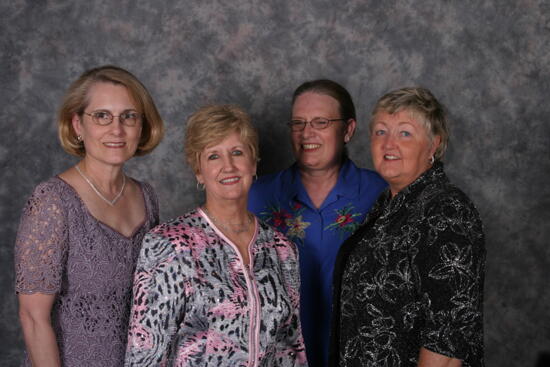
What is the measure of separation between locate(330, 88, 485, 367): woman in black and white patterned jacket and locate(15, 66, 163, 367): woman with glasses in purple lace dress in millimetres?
870

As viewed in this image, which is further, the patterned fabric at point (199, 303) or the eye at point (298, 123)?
the eye at point (298, 123)

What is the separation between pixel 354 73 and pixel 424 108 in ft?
5.08

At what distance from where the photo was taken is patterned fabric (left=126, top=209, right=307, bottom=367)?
2066 mm

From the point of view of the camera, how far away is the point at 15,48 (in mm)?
3744

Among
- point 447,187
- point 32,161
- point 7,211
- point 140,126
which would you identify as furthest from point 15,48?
point 447,187

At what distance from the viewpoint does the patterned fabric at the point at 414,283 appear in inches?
78.4

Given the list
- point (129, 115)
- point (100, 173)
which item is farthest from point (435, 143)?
point (100, 173)

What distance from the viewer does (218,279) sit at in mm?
2141

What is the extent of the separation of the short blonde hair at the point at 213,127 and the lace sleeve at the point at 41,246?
54cm

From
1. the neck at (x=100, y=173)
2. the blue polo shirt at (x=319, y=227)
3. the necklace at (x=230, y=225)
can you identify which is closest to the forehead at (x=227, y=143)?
the necklace at (x=230, y=225)

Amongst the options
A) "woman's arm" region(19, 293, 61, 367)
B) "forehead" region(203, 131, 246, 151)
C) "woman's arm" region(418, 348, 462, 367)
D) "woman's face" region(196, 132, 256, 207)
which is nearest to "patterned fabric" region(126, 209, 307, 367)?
"woman's face" region(196, 132, 256, 207)

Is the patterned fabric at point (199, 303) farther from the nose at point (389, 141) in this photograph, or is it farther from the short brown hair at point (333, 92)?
the short brown hair at point (333, 92)

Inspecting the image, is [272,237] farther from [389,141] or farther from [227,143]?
[389,141]

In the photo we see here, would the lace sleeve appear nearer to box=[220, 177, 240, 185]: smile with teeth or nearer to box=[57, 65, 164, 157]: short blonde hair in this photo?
box=[57, 65, 164, 157]: short blonde hair
